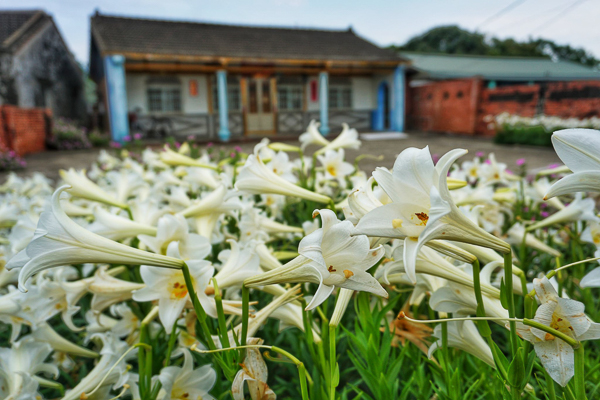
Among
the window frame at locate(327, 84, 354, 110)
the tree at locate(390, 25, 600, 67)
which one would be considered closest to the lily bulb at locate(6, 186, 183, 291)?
the window frame at locate(327, 84, 354, 110)

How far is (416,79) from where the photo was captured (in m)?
17.5

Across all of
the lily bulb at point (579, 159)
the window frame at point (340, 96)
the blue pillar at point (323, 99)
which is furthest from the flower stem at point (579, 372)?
the window frame at point (340, 96)

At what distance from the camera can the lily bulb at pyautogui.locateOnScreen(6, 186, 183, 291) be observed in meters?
0.72

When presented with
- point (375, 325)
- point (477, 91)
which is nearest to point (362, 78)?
point (477, 91)

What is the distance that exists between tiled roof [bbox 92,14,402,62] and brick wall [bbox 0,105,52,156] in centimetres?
261

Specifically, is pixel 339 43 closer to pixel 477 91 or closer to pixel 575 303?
pixel 477 91

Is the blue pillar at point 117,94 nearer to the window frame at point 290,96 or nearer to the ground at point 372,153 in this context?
the ground at point 372,153

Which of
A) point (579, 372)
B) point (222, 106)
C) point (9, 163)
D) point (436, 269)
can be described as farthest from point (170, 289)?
point (222, 106)

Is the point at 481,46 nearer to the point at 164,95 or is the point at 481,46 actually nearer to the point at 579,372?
the point at 164,95

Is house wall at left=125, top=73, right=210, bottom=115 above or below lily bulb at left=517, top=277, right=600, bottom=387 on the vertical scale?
above

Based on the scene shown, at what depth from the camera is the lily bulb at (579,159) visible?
0.63m

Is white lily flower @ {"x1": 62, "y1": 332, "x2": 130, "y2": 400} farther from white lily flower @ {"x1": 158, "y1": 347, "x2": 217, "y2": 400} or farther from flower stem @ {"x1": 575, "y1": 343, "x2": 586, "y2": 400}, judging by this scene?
flower stem @ {"x1": 575, "y1": 343, "x2": 586, "y2": 400}

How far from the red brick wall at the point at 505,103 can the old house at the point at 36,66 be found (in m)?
14.1

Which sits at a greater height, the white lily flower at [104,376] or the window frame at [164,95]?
the window frame at [164,95]
